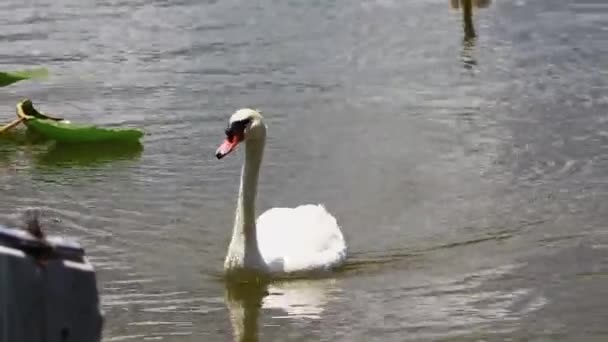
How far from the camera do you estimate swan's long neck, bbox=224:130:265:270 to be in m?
9.95

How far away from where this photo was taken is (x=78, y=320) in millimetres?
4672

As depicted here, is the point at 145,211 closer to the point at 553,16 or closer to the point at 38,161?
the point at 38,161

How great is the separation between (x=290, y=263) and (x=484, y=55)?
27.4ft

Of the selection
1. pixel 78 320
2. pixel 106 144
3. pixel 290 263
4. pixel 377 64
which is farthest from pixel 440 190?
pixel 78 320

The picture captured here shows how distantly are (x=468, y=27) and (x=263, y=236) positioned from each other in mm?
9712

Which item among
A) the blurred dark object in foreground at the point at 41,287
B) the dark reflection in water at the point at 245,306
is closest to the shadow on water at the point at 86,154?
the dark reflection in water at the point at 245,306

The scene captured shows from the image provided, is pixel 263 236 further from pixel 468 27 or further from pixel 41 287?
pixel 468 27

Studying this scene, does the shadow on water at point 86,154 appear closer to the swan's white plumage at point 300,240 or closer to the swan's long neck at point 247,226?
the swan's white plumage at point 300,240

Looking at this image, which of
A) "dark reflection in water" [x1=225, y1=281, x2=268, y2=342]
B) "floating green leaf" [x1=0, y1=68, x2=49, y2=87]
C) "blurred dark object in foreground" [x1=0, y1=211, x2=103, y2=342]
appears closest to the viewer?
"blurred dark object in foreground" [x1=0, y1=211, x2=103, y2=342]

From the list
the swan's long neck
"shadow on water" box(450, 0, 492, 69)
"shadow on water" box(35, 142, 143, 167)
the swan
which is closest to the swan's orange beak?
the swan

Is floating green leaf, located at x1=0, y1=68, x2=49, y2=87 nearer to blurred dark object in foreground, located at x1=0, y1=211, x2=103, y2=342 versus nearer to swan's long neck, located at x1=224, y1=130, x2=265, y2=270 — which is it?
swan's long neck, located at x1=224, y1=130, x2=265, y2=270

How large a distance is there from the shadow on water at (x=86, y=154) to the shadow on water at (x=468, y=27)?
17.0 feet

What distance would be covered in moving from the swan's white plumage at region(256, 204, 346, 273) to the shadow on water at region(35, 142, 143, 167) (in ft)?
10.1

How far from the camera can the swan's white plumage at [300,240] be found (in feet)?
33.0
